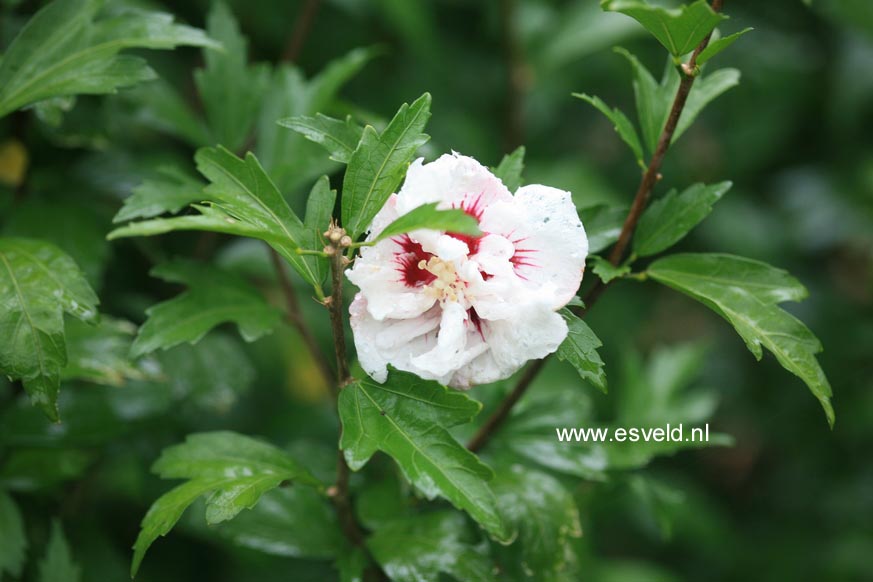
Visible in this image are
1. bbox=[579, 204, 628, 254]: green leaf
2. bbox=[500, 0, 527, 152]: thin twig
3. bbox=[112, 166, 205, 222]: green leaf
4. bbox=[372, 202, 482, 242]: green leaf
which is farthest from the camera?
bbox=[500, 0, 527, 152]: thin twig

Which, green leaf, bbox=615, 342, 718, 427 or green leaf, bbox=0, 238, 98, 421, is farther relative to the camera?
green leaf, bbox=615, 342, 718, 427

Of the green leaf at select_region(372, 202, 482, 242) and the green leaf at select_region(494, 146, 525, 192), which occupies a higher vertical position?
the green leaf at select_region(372, 202, 482, 242)

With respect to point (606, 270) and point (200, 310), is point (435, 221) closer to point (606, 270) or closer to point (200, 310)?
point (606, 270)

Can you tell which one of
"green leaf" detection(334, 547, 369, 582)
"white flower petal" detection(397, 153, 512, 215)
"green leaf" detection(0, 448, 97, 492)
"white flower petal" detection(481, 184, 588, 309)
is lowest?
"green leaf" detection(0, 448, 97, 492)

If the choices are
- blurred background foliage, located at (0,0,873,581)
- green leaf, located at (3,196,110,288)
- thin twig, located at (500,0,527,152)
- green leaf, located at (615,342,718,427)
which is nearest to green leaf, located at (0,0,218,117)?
blurred background foliage, located at (0,0,873,581)

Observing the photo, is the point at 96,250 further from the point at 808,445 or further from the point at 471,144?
the point at 808,445

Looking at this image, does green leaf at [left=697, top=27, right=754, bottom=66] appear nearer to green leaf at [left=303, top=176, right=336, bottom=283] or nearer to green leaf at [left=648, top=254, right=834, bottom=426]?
green leaf at [left=648, top=254, right=834, bottom=426]
